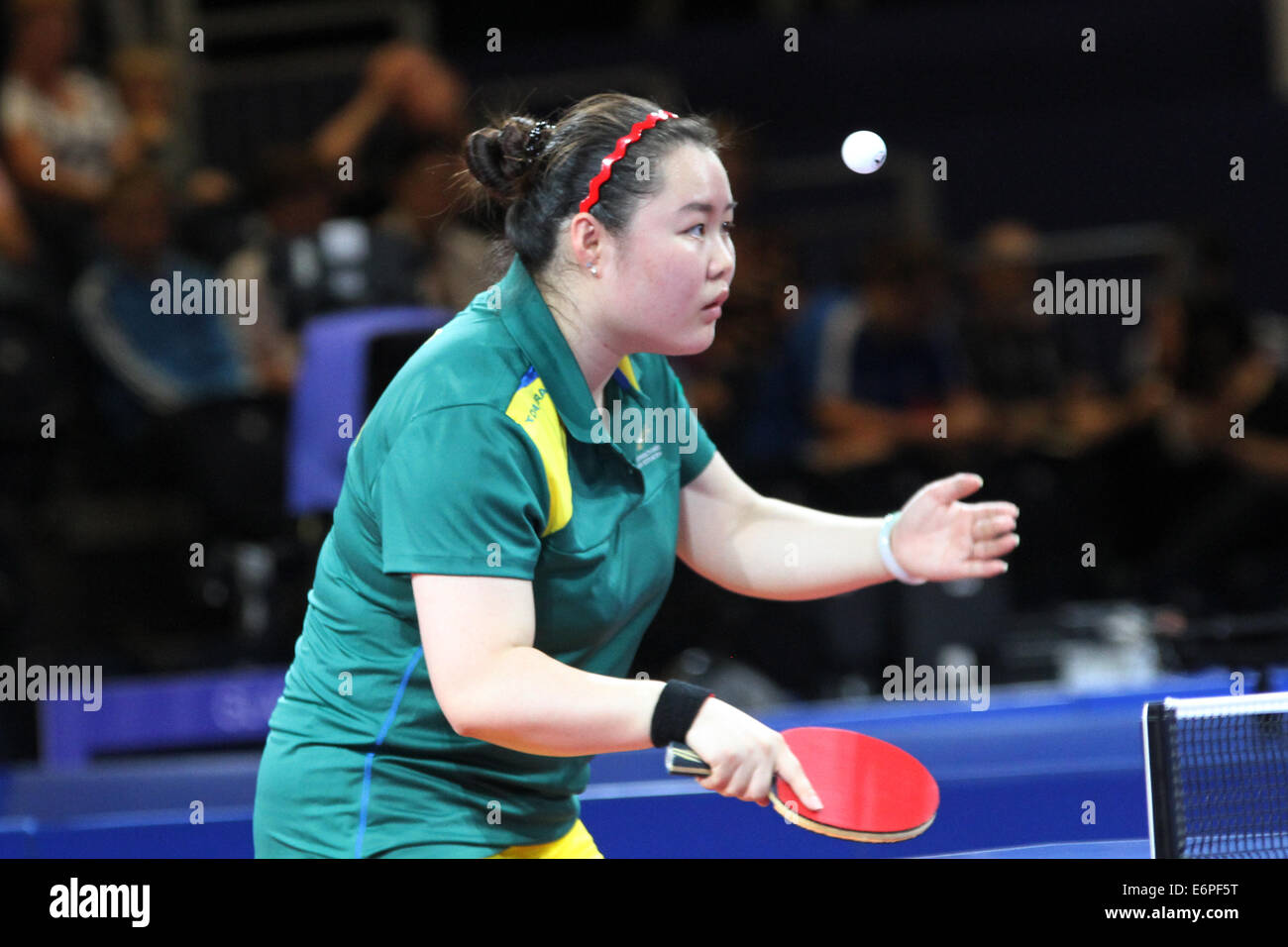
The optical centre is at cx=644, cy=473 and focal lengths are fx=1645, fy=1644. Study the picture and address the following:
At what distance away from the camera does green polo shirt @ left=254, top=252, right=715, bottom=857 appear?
6.59 feet

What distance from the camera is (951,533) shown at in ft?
7.98

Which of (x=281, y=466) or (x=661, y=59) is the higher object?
(x=661, y=59)

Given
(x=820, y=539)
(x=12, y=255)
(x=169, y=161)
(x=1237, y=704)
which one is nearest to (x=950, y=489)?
(x=820, y=539)

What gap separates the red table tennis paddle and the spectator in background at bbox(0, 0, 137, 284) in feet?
14.8

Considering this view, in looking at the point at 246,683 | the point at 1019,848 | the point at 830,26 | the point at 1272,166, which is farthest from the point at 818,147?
the point at 1019,848

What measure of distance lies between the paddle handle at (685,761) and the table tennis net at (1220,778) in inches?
28.2

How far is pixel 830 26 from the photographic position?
8.40 m

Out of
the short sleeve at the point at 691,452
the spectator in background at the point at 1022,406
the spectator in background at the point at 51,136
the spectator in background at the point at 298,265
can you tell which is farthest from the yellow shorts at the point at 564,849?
the spectator in background at the point at 51,136

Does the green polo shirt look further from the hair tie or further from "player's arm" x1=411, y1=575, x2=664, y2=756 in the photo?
the hair tie

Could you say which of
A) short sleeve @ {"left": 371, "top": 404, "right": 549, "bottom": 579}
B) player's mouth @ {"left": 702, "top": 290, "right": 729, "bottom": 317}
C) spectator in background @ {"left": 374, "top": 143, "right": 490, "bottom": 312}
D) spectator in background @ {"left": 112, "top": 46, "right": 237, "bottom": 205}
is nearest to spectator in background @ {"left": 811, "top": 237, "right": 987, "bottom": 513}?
spectator in background @ {"left": 374, "top": 143, "right": 490, "bottom": 312}

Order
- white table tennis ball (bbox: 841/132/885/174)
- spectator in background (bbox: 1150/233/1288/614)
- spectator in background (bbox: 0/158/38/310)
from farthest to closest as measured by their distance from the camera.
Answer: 1. spectator in background (bbox: 1150/233/1288/614)
2. spectator in background (bbox: 0/158/38/310)
3. white table tennis ball (bbox: 841/132/885/174)

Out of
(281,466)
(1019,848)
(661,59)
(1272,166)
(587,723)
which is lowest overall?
(1019,848)

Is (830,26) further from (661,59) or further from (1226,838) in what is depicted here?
(1226,838)
